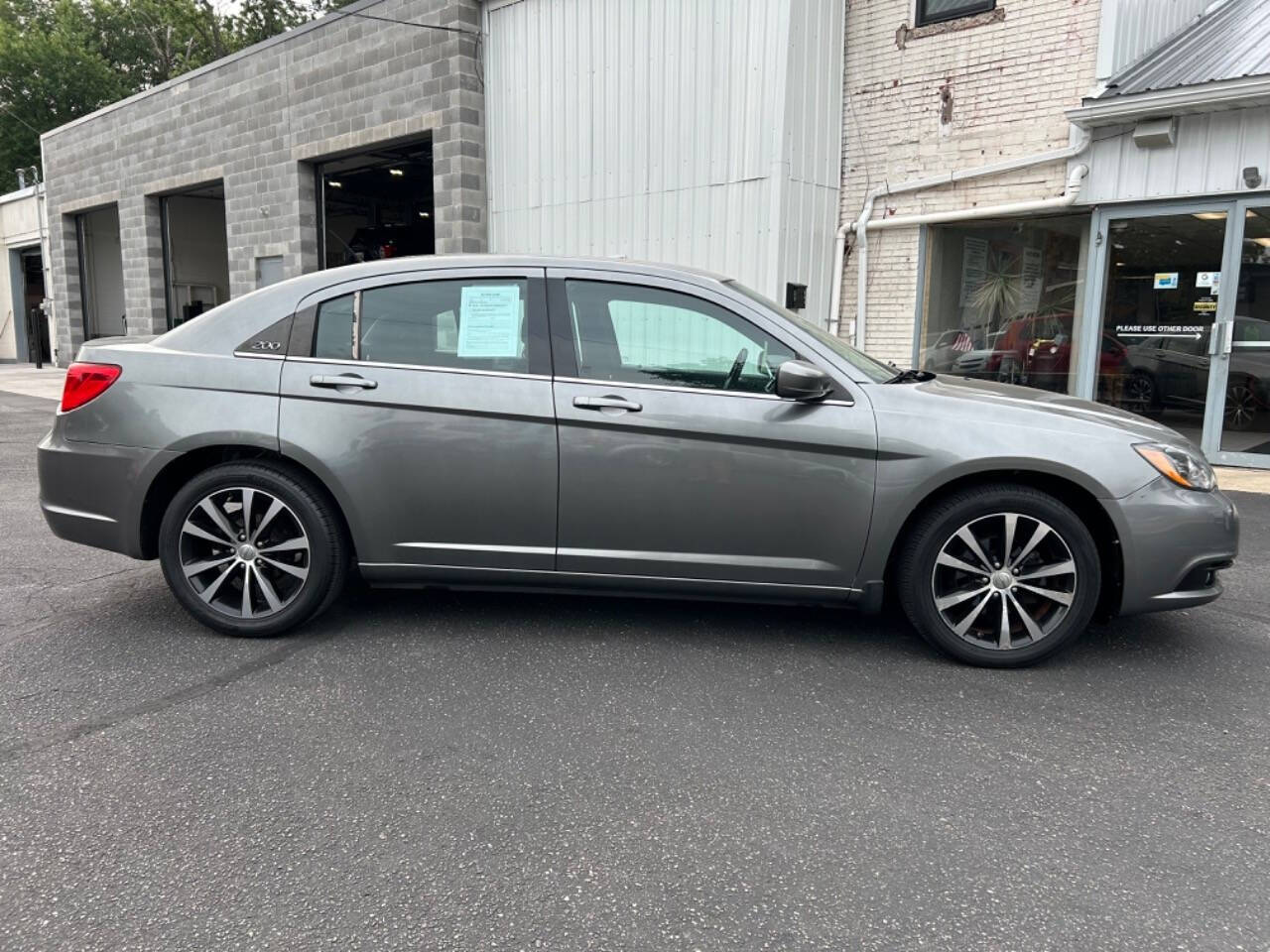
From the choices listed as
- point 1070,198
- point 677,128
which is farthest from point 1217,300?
point 677,128

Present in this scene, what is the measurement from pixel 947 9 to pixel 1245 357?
15.4 ft

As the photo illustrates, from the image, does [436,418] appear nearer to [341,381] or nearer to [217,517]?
[341,381]

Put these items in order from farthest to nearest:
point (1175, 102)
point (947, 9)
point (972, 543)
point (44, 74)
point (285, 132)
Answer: point (44, 74)
point (285, 132)
point (947, 9)
point (1175, 102)
point (972, 543)

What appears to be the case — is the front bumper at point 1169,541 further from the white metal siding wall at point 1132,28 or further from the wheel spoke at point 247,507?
the white metal siding wall at point 1132,28

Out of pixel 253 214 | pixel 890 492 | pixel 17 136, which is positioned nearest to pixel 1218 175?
pixel 890 492

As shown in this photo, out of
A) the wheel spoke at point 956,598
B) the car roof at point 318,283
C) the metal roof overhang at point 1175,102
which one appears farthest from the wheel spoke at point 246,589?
the metal roof overhang at point 1175,102

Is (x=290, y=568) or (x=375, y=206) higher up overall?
(x=375, y=206)

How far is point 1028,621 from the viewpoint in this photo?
3.65m

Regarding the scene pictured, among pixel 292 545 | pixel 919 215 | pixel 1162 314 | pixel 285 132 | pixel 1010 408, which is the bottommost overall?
pixel 292 545

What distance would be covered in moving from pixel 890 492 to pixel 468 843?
213 centimetres

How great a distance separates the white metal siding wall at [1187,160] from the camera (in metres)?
7.92

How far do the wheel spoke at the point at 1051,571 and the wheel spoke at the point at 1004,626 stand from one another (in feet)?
0.37

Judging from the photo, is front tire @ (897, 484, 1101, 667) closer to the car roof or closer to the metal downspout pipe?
the car roof

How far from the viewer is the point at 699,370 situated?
379 centimetres
